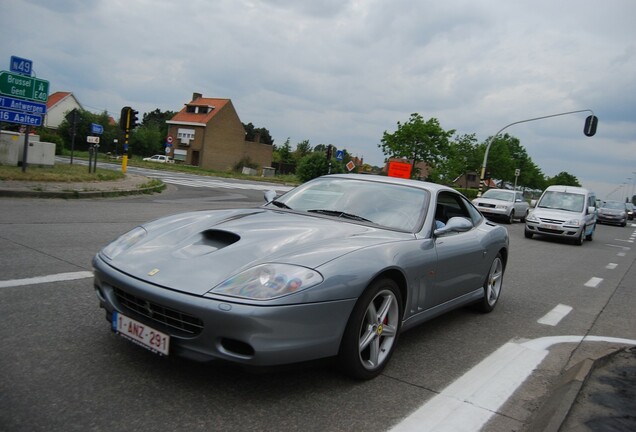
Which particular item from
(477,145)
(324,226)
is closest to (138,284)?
(324,226)

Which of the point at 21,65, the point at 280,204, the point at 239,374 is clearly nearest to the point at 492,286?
the point at 280,204

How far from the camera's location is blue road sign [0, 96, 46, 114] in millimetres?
14364

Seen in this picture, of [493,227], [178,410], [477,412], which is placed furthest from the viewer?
[493,227]

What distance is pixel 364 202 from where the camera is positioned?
4.21 meters

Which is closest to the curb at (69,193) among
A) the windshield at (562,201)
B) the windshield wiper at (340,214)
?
the windshield wiper at (340,214)

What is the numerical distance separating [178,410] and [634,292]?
775cm

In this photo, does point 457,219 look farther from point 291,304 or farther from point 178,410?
point 178,410

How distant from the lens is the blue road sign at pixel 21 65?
15125mm

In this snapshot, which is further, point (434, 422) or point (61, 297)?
point (61, 297)

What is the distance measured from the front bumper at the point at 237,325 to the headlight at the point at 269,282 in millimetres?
77

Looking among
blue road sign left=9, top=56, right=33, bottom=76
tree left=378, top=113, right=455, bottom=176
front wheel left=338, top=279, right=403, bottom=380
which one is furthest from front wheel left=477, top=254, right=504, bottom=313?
tree left=378, top=113, right=455, bottom=176

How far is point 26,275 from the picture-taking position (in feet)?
15.4

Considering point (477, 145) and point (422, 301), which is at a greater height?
point (477, 145)

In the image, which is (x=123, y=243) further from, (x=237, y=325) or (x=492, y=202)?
(x=492, y=202)
